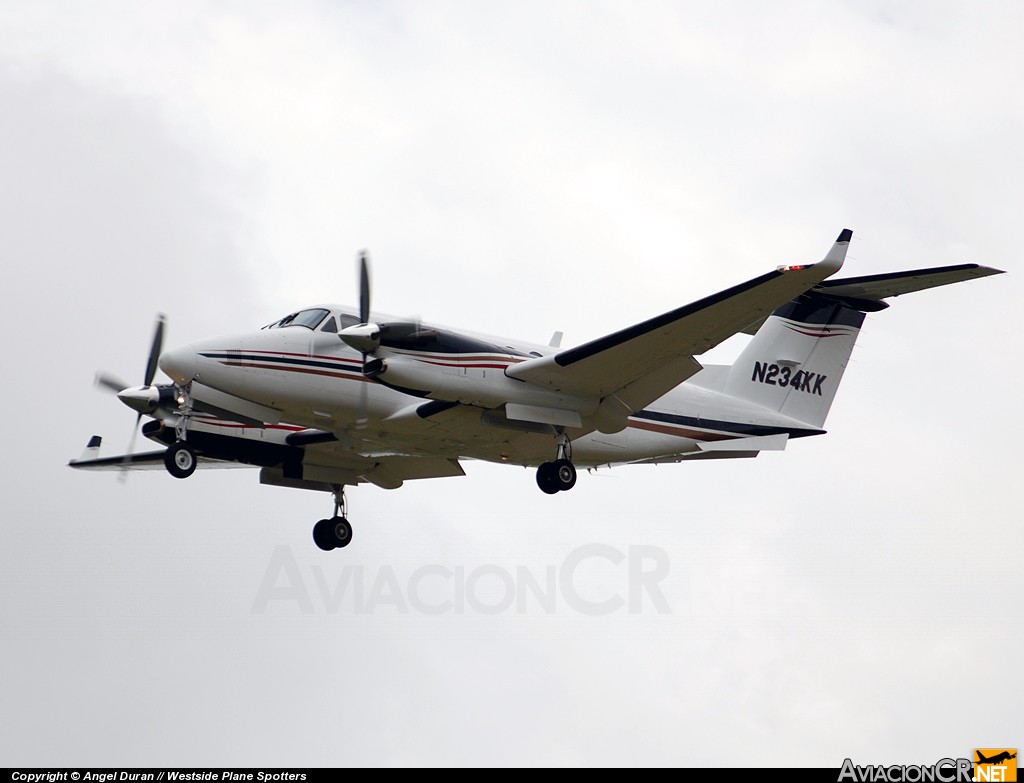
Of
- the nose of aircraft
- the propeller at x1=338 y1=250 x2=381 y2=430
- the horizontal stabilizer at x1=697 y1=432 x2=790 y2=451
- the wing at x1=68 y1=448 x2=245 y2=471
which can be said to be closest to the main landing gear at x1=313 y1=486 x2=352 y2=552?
the wing at x1=68 y1=448 x2=245 y2=471

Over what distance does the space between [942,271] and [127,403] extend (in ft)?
42.0

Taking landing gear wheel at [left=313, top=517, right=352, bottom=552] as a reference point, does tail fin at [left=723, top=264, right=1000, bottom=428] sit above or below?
above

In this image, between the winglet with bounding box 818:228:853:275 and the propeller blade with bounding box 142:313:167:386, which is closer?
the winglet with bounding box 818:228:853:275

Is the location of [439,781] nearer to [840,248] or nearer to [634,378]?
[634,378]

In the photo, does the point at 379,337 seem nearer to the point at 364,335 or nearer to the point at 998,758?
the point at 364,335

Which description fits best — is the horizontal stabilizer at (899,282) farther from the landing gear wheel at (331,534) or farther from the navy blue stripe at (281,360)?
the landing gear wheel at (331,534)

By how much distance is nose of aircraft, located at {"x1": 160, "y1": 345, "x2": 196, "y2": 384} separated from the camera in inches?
754

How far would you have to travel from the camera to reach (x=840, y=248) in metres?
16.2

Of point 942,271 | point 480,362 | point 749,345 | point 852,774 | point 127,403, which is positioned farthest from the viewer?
point 749,345

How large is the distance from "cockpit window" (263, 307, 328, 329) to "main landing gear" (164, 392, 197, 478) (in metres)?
1.85

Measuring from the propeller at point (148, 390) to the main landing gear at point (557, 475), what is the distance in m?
6.27

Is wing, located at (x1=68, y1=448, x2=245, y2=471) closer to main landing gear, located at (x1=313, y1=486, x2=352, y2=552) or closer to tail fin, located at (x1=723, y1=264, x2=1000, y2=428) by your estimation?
main landing gear, located at (x1=313, y1=486, x2=352, y2=552)

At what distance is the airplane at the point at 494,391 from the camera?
18500 millimetres

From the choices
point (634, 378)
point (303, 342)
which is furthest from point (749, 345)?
point (303, 342)
